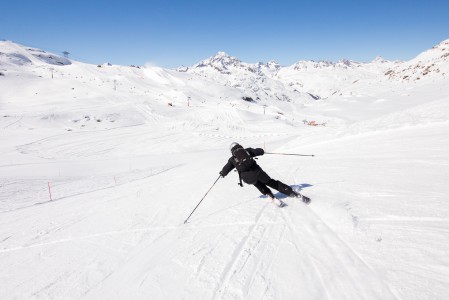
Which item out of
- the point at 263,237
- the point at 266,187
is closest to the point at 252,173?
the point at 266,187

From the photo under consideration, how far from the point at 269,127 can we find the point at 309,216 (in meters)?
48.6

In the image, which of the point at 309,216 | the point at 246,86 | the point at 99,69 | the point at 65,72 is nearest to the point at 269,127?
the point at 309,216

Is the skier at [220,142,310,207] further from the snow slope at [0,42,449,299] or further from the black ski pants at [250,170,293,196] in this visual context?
the snow slope at [0,42,449,299]

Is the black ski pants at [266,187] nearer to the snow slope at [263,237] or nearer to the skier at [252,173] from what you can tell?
the skier at [252,173]

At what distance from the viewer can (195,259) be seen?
456 cm

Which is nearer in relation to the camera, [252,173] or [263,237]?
[263,237]

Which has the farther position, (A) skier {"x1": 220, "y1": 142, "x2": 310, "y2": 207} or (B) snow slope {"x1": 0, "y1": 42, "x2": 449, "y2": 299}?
(A) skier {"x1": 220, "y1": 142, "x2": 310, "y2": 207}

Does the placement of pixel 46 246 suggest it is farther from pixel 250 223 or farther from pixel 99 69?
pixel 99 69

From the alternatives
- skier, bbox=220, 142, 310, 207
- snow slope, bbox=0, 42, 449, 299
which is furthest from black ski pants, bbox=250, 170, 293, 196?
snow slope, bbox=0, 42, 449, 299

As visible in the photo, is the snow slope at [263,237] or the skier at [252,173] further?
the skier at [252,173]

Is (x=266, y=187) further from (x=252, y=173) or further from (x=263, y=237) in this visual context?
(x=263, y=237)

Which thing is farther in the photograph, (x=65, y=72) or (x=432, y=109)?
(x=65, y=72)

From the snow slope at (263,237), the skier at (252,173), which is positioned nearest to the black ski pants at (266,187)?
the skier at (252,173)

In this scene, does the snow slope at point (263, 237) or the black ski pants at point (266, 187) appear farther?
the black ski pants at point (266, 187)
